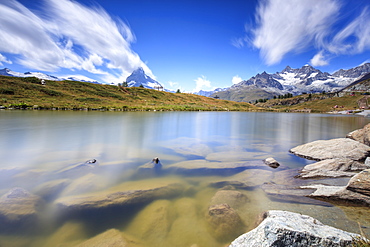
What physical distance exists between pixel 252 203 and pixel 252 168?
3.11 m

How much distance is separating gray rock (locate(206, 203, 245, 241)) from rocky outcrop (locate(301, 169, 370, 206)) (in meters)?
2.96

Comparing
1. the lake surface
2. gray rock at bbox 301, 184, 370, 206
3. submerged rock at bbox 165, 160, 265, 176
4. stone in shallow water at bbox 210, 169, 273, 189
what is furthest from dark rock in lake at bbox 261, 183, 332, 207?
submerged rock at bbox 165, 160, 265, 176

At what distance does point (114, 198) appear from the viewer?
5.22 m

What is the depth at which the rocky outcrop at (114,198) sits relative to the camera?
16.0 ft

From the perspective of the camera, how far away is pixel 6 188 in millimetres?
5609

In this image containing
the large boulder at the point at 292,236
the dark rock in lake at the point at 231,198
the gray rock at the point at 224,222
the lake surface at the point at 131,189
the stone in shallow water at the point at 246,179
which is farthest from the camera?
the stone in shallow water at the point at 246,179

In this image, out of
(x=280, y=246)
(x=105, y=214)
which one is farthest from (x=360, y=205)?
(x=105, y=214)

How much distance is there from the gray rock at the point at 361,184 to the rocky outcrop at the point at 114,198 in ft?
17.3

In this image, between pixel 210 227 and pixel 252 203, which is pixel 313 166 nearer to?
pixel 252 203

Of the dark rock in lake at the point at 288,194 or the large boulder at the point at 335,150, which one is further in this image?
the large boulder at the point at 335,150

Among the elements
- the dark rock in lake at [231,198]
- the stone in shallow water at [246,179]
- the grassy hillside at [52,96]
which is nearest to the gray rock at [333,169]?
the stone in shallow water at [246,179]

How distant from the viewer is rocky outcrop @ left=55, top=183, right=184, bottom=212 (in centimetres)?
488

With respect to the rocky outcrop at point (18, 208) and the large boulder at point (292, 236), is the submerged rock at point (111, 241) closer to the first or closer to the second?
the rocky outcrop at point (18, 208)

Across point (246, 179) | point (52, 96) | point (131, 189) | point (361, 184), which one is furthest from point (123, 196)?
point (52, 96)
